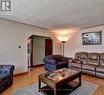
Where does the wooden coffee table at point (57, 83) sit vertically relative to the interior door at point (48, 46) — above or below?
below

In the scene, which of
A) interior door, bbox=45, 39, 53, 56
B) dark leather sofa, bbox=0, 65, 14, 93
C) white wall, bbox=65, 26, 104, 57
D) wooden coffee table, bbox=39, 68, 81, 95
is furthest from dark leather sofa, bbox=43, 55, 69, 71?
dark leather sofa, bbox=0, 65, 14, 93

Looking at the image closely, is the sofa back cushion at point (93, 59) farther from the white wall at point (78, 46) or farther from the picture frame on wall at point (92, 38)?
the picture frame on wall at point (92, 38)

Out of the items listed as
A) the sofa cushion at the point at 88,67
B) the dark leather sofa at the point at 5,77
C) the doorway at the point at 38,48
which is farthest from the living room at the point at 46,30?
the doorway at the point at 38,48

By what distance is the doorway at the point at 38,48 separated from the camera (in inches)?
271

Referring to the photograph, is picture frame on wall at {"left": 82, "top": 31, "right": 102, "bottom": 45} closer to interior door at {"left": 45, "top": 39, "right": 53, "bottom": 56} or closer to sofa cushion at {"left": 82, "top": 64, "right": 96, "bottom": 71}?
sofa cushion at {"left": 82, "top": 64, "right": 96, "bottom": 71}

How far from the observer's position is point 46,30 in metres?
6.45

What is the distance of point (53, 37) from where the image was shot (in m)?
7.10

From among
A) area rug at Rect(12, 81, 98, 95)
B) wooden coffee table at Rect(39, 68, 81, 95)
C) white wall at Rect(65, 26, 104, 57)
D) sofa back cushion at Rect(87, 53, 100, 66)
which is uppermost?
white wall at Rect(65, 26, 104, 57)

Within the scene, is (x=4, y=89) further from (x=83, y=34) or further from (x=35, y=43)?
(x=83, y=34)

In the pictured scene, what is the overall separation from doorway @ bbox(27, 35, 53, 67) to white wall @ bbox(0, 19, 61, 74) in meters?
1.60

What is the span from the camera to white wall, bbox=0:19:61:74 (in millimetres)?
4262

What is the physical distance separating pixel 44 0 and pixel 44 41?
15.9 ft

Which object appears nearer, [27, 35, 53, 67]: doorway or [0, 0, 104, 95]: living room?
[0, 0, 104, 95]: living room

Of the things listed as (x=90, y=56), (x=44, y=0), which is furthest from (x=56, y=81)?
(x=90, y=56)
